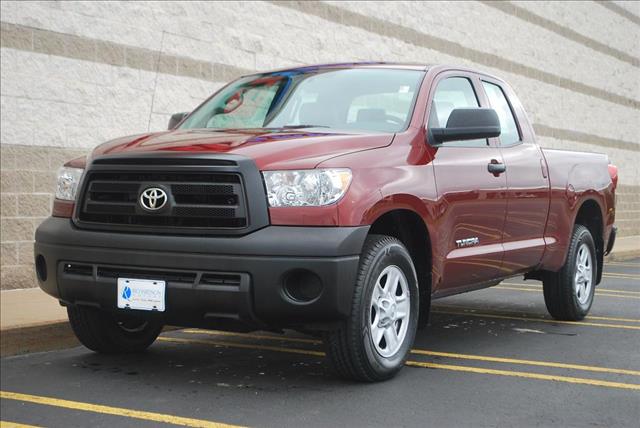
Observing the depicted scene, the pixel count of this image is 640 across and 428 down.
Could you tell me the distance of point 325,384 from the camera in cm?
568

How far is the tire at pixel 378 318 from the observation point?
17.7 feet

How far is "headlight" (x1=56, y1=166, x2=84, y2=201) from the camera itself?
19.4 ft

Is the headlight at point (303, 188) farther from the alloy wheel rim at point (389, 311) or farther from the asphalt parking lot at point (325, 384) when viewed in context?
the asphalt parking lot at point (325, 384)

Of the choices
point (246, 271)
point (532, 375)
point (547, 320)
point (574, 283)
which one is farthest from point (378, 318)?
point (547, 320)

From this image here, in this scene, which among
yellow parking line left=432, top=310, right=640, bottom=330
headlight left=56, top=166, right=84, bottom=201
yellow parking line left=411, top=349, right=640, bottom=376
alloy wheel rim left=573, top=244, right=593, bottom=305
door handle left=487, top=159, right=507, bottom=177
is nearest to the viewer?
headlight left=56, top=166, right=84, bottom=201

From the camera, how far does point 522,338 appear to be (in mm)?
7496

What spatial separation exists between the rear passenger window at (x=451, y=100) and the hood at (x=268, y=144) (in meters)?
0.78

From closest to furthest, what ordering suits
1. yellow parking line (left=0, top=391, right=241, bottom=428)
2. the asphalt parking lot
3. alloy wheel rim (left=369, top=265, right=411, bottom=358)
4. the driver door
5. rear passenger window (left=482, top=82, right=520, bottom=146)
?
yellow parking line (left=0, top=391, right=241, bottom=428)
the asphalt parking lot
alloy wheel rim (left=369, top=265, right=411, bottom=358)
the driver door
rear passenger window (left=482, top=82, right=520, bottom=146)

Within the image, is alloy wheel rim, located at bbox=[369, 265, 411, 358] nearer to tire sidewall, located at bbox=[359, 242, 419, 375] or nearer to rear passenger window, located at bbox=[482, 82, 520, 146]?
tire sidewall, located at bbox=[359, 242, 419, 375]

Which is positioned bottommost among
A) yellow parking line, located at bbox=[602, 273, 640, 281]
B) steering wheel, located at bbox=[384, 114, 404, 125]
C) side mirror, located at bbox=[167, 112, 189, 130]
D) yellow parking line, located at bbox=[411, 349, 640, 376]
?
yellow parking line, located at bbox=[602, 273, 640, 281]

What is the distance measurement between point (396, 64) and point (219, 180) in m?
2.17

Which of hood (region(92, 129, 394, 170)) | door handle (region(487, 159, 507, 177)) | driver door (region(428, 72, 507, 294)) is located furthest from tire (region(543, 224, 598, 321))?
hood (region(92, 129, 394, 170))

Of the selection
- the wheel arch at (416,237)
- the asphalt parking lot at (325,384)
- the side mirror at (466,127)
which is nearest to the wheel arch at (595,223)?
A: the asphalt parking lot at (325,384)

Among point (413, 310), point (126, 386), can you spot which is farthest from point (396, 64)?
point (126, 386)
